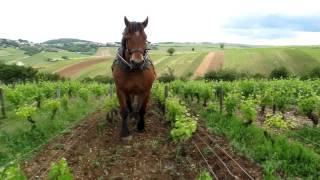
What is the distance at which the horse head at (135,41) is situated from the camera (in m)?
9.90

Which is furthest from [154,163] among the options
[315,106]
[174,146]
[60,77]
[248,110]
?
[60,77]

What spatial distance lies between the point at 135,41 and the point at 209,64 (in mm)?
55963

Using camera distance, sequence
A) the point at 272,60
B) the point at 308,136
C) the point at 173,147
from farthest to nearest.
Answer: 1. the point at 272,60
2. the point at 308,136
3. the point at 173,147

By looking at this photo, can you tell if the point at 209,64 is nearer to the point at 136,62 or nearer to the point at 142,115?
the point at 142,115

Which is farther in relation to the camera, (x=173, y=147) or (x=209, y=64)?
(x=209, y=64)

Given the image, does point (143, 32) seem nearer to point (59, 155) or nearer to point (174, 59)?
point (59, 155)

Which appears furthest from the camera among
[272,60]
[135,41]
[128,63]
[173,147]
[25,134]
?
[272,60]

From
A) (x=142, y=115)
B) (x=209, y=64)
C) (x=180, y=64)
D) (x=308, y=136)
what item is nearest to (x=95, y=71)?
(x=180, y=64)

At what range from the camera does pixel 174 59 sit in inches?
2997

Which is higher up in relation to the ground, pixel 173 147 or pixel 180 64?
pixel 173 147

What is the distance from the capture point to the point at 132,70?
1075 centimetres

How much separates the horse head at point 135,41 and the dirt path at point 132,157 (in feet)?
6.35

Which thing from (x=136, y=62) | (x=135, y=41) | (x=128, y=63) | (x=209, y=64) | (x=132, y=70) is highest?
(x=135, y=41)

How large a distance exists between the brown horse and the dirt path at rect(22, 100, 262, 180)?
30.3 inches
